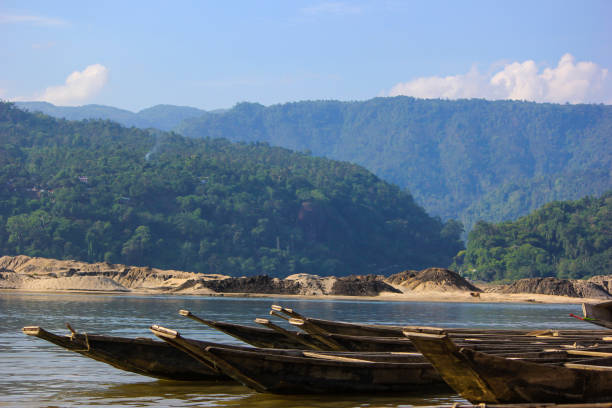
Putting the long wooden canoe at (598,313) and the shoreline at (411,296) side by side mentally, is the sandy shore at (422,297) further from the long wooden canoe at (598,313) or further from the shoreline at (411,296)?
the long wooden canoe at (598,313)

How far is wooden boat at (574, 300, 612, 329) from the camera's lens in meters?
21.0

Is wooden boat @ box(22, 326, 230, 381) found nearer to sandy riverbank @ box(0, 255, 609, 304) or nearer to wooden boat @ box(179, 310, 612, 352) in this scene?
wooden boat @ box(179, 310, 612, 352)

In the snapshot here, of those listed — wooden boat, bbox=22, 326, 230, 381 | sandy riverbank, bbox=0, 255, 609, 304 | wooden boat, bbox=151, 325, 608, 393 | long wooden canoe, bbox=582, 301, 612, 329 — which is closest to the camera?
wooden boat, bbox=151, 325, 608, 393

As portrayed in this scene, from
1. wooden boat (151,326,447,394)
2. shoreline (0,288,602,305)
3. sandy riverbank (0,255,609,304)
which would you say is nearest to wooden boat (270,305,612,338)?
wooden boat (151,326,447,394)

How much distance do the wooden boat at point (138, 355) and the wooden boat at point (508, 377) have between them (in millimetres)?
5840

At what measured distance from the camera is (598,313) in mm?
21844

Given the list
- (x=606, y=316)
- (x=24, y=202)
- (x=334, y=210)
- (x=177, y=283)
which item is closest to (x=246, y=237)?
(x=334, y=210)

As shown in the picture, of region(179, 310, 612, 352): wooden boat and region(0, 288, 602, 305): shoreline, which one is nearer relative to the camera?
region(179, 310, 612, 352): wooden boat

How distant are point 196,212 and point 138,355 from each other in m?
127

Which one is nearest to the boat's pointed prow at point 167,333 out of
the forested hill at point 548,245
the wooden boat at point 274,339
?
the wooden boat at point 274,339

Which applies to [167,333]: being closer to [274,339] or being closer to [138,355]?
[138,355]

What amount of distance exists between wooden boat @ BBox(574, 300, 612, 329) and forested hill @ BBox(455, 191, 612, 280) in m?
122

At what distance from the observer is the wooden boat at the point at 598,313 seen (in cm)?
2102

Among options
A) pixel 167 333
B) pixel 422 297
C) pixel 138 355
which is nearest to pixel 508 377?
pixel 167 333
